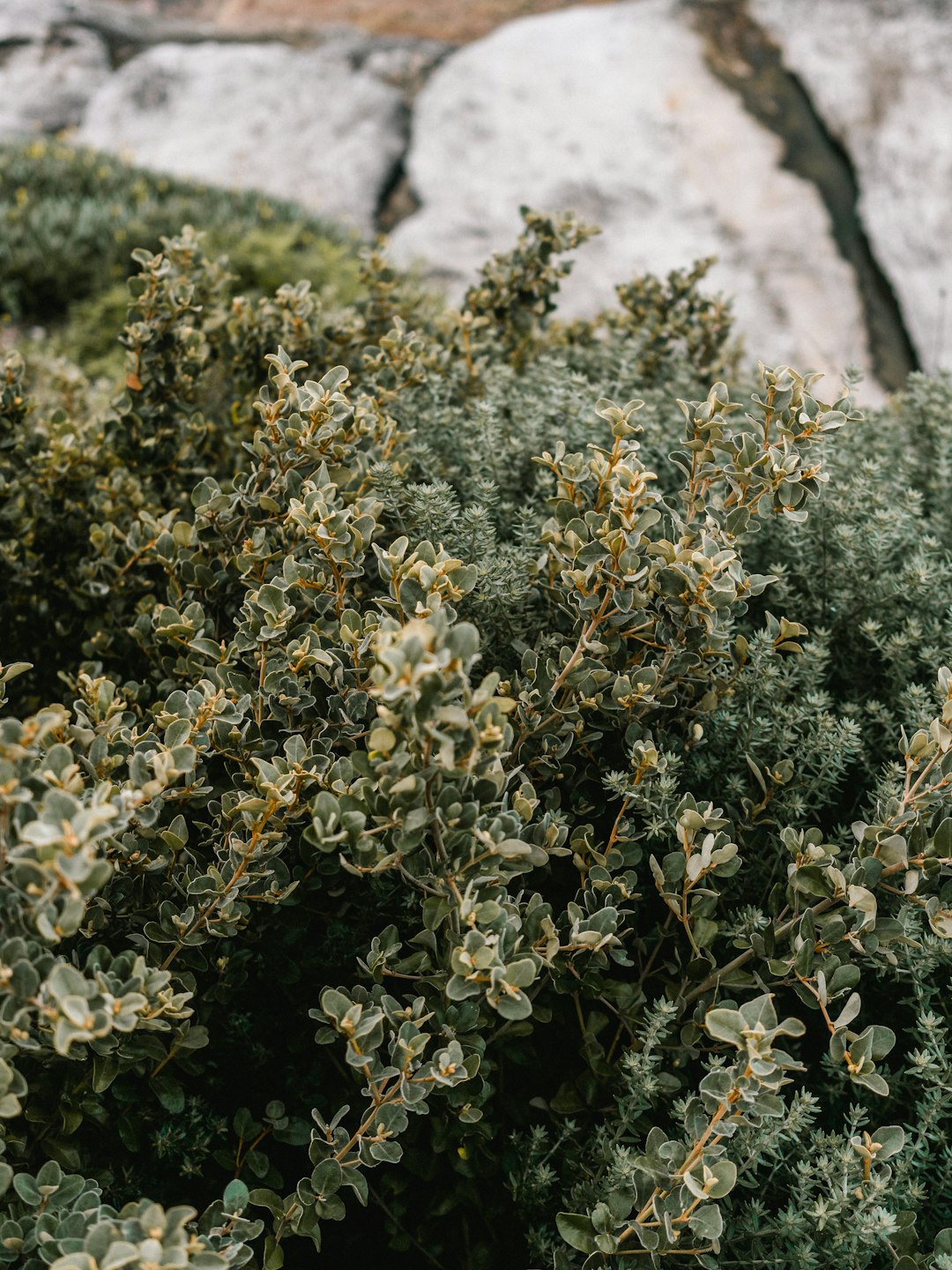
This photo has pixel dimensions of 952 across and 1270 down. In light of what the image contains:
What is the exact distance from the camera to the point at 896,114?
19.2 ft

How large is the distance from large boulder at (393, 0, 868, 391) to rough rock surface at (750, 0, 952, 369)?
302 millimetres

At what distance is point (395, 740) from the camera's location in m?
1.20

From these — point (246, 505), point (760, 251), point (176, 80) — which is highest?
point (246, 505)

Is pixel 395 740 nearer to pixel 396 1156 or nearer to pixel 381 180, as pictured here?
pixel 396 1156

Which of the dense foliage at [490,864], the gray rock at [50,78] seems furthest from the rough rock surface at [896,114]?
the gray rock at [50,78]

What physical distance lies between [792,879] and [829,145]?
5.76 metres

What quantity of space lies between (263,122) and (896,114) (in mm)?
4238

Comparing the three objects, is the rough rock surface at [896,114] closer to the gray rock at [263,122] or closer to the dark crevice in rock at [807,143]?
the dark crevice in rock at [807,143]

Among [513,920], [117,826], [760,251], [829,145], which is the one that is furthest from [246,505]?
[829,145]

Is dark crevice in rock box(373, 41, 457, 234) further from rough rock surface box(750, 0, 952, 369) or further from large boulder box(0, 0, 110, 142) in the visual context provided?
large boulder box(0, 0, 110, 142)

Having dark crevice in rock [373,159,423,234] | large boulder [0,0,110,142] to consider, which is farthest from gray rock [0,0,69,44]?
dark crevice in rock [373,159,423,234]

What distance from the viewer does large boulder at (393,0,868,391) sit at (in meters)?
5.64

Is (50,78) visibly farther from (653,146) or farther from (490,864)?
(490,864)

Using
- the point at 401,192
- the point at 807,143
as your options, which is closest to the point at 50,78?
the point at 401,192
